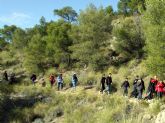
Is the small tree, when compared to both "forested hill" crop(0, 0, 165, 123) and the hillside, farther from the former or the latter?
the hillside

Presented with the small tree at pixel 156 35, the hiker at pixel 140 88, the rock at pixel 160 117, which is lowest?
the rock at pixel 160 117

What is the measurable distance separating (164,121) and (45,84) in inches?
851

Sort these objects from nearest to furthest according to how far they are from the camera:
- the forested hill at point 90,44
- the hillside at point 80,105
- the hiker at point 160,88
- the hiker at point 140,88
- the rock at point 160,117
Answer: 1. the rock at point 160,117
2. the hiker at point 160,88
3. the hillside at point 80,105
4. the hiker at point 140,88
5. the forested hill at point 90,44

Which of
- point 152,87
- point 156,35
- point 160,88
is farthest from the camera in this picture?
point 156,35

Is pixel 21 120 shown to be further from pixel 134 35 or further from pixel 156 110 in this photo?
pixel 134 35

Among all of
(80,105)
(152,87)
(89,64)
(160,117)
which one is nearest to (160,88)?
(152,87)

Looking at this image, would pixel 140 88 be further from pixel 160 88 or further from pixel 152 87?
pixel 160 88

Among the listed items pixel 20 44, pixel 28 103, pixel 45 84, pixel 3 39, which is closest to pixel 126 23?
pixel 45 84

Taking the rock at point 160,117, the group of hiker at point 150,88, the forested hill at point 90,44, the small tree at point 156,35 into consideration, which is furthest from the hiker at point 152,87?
the forested hill at point 90,44

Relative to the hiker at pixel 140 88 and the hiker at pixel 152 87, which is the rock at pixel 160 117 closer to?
the hiker at pixel 152 87

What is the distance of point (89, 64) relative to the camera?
1823 inches

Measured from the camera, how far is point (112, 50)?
49.5m

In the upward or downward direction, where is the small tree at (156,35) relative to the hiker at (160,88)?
upward

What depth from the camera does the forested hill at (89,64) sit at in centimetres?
3067
